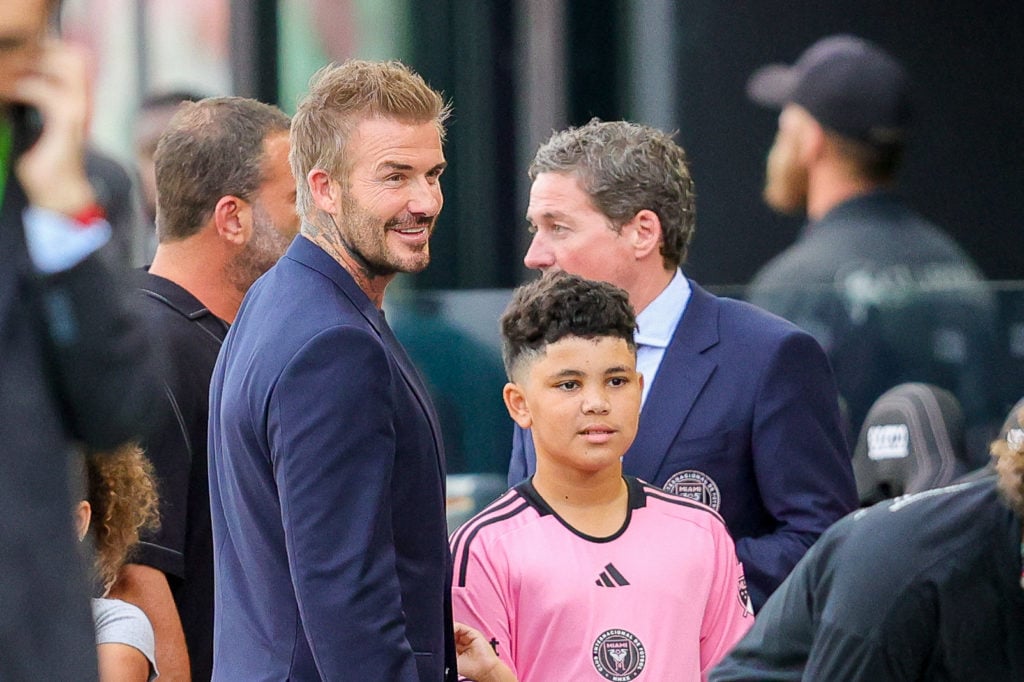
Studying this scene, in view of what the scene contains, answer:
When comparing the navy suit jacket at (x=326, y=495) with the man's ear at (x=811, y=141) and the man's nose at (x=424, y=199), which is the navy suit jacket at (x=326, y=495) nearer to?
the man's nose at (x=424, y=199)

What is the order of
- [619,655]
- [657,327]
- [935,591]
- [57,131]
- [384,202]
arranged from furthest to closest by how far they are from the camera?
[657,327] < [619,655] < [384,202] < [935,591] < [57,131]

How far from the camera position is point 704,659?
10.4 ft

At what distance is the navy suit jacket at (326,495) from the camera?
2.63 metres

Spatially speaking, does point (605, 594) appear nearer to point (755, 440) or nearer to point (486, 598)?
point (486, 598)

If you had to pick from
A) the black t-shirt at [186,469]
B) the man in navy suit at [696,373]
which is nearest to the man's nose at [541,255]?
the man in navy suit at [696,373]

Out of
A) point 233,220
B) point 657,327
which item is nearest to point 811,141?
point 657,327

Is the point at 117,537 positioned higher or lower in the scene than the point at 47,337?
lower

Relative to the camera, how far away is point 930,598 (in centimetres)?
242

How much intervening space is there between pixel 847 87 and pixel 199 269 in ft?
8.39

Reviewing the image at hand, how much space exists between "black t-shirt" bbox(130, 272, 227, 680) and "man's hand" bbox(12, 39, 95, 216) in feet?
5.70

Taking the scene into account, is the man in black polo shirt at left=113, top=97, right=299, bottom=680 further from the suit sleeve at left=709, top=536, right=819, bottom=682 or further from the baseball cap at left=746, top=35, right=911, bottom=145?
the baseball cap at left=746, top=35, right=911, bottom=145

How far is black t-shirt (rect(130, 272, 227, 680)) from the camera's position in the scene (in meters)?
3.41

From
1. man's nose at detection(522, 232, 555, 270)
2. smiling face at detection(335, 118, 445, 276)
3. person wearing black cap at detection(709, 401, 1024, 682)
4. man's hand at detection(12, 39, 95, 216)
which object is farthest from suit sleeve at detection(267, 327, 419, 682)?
man's nose at detection(522, 232, 555, 270)

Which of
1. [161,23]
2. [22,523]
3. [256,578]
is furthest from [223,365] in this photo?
[161,23]
